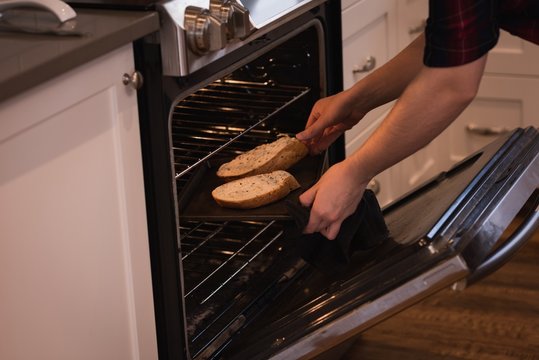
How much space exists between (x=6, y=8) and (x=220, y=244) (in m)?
0.75

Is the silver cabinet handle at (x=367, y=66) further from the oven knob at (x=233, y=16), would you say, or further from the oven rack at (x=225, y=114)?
the oven knob at (x=233, y=16)

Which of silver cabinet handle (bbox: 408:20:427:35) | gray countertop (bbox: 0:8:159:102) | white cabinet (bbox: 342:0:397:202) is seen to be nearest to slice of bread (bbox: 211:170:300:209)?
gray countertop (bbox: 0:8:159:102)

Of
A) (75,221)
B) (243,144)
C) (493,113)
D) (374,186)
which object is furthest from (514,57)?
(75,221)

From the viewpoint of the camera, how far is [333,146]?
2.12 metres

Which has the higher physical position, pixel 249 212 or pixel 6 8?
pixel 6 8

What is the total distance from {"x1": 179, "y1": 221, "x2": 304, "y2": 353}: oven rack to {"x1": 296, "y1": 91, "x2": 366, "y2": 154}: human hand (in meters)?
0.24

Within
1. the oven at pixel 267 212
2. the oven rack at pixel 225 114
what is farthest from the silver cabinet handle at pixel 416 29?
the oven rack at pixel 225 114

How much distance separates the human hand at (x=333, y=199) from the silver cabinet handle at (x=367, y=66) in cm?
78

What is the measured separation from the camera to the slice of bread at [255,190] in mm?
1665

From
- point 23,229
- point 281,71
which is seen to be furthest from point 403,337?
point 23,229

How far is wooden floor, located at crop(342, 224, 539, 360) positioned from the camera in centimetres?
234

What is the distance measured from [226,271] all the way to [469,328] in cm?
80

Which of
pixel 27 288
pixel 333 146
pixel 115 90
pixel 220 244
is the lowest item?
pixel 220 244

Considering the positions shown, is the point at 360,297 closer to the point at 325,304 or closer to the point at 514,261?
the point at 325,304
